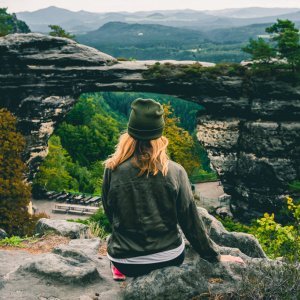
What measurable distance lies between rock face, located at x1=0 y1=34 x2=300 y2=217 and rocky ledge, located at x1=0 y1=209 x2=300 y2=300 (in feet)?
87.3

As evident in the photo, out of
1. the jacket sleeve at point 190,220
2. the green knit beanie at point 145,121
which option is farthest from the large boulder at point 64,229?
the green knit beanie at point 145,121

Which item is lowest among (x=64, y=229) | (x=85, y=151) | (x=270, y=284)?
(x=85, y=151)

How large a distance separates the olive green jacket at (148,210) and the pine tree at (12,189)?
62.5ft

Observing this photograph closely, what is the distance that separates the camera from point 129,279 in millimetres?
5945

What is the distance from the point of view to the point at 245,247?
8.29 m

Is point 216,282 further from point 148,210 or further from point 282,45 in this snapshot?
point 282,45

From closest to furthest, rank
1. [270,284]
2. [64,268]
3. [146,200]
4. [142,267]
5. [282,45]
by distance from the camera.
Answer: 1. [146,200]
2. [270,284]
3. [142,267]
4. [64,268]
5. [282,45]

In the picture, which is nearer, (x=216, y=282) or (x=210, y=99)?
(x=216, y=282)

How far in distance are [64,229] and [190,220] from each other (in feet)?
21.2

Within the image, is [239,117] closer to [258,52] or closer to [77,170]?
[258,52]

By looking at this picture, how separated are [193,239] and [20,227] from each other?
67.8 ft

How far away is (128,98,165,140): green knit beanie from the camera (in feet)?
14.8

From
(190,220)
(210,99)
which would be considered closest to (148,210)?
(190,220)

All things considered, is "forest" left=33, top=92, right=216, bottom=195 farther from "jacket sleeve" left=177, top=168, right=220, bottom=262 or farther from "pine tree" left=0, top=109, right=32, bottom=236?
"jacket sleeve" left=177, top=168, right=220, bottom=262
